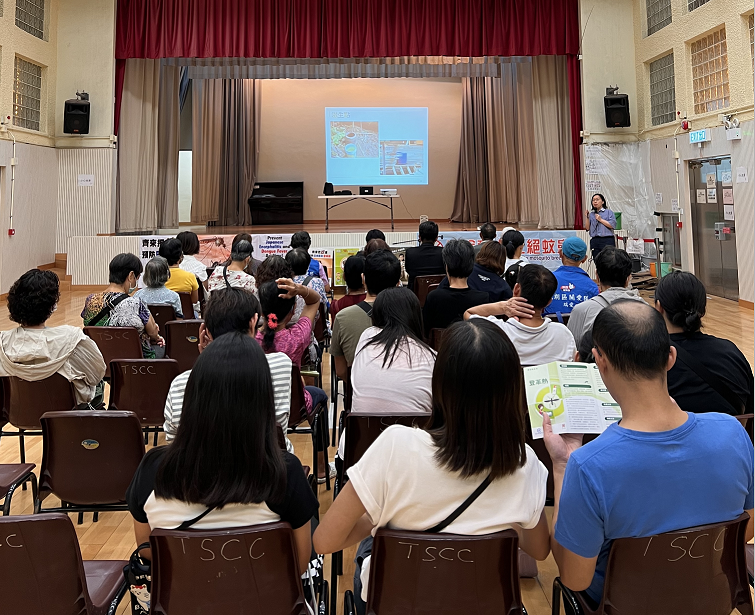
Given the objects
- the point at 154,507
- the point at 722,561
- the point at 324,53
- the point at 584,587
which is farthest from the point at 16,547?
the point at 324,53

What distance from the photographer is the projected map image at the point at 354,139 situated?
14133 millimetres

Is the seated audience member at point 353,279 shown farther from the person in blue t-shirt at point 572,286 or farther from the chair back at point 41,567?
the chair back at point 41,567

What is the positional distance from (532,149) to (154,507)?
11855mm

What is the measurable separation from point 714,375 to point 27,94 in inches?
437

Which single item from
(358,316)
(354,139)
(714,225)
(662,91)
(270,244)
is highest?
(662,91)

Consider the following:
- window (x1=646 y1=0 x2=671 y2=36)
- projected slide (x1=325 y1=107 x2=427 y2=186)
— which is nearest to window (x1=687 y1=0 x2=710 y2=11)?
window (x1=646 y1=0 x2=671 y2=36)

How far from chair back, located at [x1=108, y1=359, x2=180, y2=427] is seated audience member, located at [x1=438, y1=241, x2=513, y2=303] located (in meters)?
1.87

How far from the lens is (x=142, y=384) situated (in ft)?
11.2

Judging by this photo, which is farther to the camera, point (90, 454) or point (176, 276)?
point (176, 276)

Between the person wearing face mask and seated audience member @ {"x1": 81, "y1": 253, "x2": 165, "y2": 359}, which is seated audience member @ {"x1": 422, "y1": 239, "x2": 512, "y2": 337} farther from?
the person wearing face mask

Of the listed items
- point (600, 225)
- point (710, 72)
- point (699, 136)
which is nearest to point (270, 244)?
point (600, 225)

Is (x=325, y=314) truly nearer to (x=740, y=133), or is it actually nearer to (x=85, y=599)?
(x=85, y=599)

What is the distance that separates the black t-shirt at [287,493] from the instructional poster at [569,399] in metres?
0.67

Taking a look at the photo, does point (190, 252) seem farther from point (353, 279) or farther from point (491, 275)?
point (491, 275)
